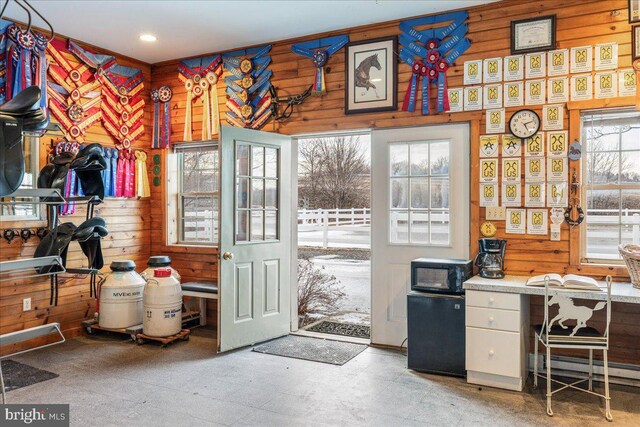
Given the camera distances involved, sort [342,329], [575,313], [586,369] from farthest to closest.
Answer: [342,329]
[586,369]
[575,313]

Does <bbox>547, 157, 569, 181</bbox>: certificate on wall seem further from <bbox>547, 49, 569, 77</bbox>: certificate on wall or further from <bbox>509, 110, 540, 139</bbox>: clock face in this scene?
<bbox>547, 49, 569, 77</bbox>: certificate on wall

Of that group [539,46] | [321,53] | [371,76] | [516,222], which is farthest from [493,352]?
[321,53]

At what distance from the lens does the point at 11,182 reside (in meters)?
2.42

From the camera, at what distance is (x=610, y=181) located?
3736 mm

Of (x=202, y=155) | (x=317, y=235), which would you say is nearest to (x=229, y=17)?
(x=202, y=155)

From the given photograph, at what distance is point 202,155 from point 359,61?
212cm

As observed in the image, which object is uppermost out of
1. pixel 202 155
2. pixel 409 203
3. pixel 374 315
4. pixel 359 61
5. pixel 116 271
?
pixel 359 61

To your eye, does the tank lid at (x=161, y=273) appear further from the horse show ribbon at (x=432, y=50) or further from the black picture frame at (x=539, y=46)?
the black picture frame at (x=539, y=46)

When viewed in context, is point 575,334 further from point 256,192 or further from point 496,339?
point 256,192

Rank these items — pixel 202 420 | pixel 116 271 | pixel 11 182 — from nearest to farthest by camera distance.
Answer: pixel 11 182
pixel 202 420
pixel 116 271

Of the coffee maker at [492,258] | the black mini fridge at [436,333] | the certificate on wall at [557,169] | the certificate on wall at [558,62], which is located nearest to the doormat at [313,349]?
the black mini fridge at [436,333]

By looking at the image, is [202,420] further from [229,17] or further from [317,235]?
[317,235]

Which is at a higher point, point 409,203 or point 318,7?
point 318,7

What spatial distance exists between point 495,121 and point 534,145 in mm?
371
